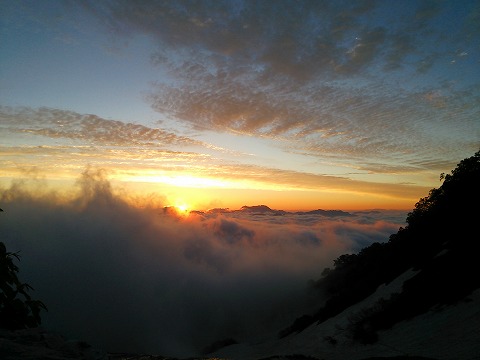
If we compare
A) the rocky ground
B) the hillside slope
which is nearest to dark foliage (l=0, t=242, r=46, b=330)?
the rocky ground

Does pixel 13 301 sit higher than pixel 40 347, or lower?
higher

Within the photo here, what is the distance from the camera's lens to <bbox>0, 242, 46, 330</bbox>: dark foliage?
13.4ft

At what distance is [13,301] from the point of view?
4445 mm

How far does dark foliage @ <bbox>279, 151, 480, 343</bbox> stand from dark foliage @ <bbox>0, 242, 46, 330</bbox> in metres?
22.5

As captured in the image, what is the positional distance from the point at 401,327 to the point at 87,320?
21369 centimetres

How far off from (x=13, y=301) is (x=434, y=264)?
29.0 m

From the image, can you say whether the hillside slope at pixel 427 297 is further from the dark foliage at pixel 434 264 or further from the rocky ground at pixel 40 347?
the rocky ground at pixel 40 347

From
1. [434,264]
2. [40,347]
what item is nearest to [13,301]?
[40,347]

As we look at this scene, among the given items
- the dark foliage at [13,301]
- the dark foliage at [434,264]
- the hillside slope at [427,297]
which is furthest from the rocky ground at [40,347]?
the dark foliage at [434,264]

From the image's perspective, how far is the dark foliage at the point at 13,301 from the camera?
4.07 m

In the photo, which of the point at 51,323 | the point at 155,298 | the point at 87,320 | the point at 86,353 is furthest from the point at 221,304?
the point at 86,353

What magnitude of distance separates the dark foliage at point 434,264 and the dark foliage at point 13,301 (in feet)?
73.7

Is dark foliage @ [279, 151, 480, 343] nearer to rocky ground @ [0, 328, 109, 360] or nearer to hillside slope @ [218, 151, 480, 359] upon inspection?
hillside slope @ [218, 151, 480, 359]

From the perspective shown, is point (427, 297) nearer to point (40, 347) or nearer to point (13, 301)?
point (40, 347)
